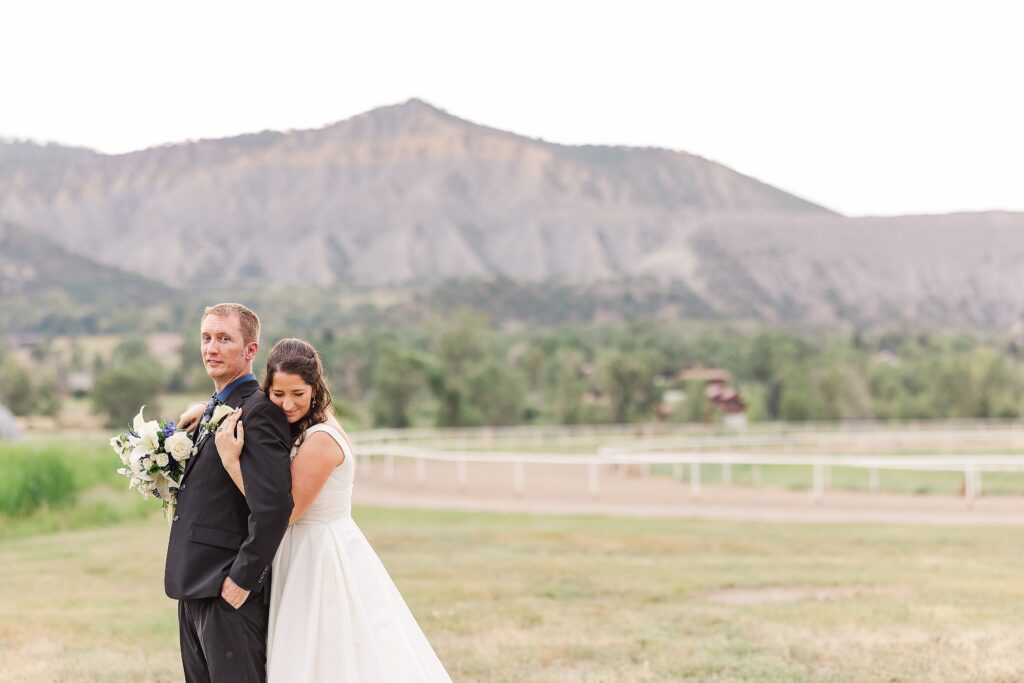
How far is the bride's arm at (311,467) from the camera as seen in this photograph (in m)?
4.54

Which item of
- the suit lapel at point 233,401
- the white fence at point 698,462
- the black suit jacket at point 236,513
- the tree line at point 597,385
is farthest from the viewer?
the tree line at point 597,385

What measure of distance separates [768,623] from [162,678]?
14.1 feet

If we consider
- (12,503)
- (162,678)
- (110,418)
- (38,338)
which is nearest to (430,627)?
(162,678)

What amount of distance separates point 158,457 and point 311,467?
645mm

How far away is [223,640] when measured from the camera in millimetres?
4527

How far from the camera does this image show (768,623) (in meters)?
8.98

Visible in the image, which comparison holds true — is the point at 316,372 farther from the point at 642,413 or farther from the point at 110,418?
the point at 110,418

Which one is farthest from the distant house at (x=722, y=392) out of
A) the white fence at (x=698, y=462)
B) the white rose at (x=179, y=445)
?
the white rose at (x=179, y=445)

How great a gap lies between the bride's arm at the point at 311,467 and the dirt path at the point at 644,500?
1448cm

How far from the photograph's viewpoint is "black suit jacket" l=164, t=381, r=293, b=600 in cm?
437

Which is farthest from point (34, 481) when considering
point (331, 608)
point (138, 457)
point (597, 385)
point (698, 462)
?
point (597, 385)

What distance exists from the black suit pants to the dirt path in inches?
568

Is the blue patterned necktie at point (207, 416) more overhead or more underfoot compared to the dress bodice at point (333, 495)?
more overhead

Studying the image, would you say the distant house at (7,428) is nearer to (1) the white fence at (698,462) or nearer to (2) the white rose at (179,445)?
(1) the white fence at (698,462)
